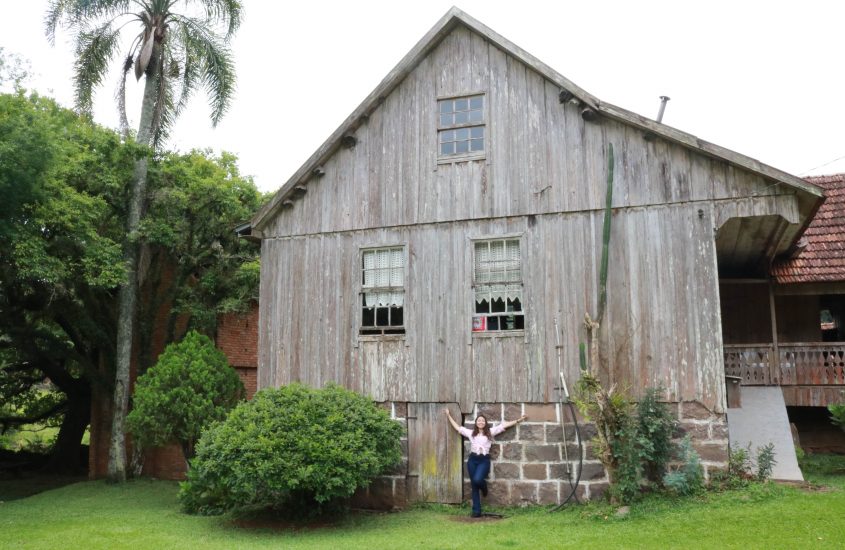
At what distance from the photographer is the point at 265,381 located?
15.6 metres

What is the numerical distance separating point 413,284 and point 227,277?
8.06 m

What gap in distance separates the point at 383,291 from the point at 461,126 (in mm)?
3489

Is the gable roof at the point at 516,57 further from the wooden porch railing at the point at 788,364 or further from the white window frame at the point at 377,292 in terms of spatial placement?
the wooden porch railing at the point at 788,364

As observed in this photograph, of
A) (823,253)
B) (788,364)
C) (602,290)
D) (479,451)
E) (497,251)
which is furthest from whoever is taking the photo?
(823,253)

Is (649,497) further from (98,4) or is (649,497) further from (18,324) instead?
(98,4)

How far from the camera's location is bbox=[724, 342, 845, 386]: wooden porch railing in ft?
55.8

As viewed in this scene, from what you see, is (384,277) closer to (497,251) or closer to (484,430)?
(497,251)

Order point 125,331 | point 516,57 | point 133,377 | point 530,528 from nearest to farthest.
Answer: point 530,528, point 516,57, point 125,331, point 133,377

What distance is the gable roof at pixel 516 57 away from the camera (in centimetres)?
1288

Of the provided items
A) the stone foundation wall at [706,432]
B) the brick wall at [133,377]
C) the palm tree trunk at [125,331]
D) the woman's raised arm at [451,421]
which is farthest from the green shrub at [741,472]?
the palm tree trunk at [125,331]

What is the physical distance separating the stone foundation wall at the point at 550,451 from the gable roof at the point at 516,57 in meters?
4.05

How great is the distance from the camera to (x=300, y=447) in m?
12.4

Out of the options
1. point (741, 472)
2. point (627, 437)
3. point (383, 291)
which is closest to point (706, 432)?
point (741, 472)

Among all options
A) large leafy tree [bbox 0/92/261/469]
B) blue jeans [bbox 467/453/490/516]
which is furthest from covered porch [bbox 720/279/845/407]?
large leafy tree [bbox 0/92/261/469]
